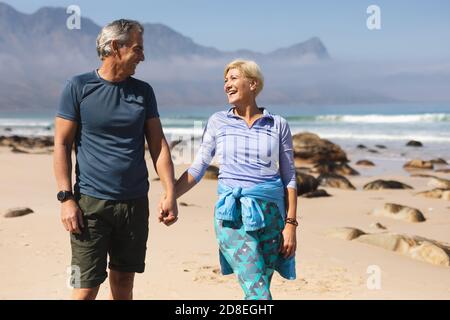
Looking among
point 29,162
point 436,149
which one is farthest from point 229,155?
point 436,149

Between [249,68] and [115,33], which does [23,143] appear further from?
[249,68]

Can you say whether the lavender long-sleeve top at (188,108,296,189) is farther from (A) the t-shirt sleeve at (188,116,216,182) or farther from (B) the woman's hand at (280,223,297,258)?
(B) the woman's hand at (280,223,297,258)

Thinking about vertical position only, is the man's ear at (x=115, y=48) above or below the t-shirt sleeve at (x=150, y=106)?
above

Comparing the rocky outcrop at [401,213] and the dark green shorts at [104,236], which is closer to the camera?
the dark green shorts at [104,236]

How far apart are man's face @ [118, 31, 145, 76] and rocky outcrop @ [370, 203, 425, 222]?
710 cm

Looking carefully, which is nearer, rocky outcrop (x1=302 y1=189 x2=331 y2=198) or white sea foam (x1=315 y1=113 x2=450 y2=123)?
rocky outcrop (x1=302 y1=189 x2=331 y2=198)

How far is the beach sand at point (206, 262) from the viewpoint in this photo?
19.1ft

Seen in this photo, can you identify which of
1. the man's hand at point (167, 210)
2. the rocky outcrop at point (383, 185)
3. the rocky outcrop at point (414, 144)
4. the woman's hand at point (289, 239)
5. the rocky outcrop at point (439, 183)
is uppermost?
the man's hand at point (167, 210)

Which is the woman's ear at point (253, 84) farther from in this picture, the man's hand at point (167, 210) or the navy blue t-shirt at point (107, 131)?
the man's hand at point (167, 210)

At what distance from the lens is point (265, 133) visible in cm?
383

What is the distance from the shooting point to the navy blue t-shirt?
371cm

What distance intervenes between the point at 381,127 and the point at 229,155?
40354 millimetres

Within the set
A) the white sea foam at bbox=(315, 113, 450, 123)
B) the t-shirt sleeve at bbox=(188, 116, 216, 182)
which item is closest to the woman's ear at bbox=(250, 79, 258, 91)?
the t-shirt sleeve at bbox=(188, 116, 216, 182)

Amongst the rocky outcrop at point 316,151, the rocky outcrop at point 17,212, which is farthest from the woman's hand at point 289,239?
the rocky outcrop at point 316,151
